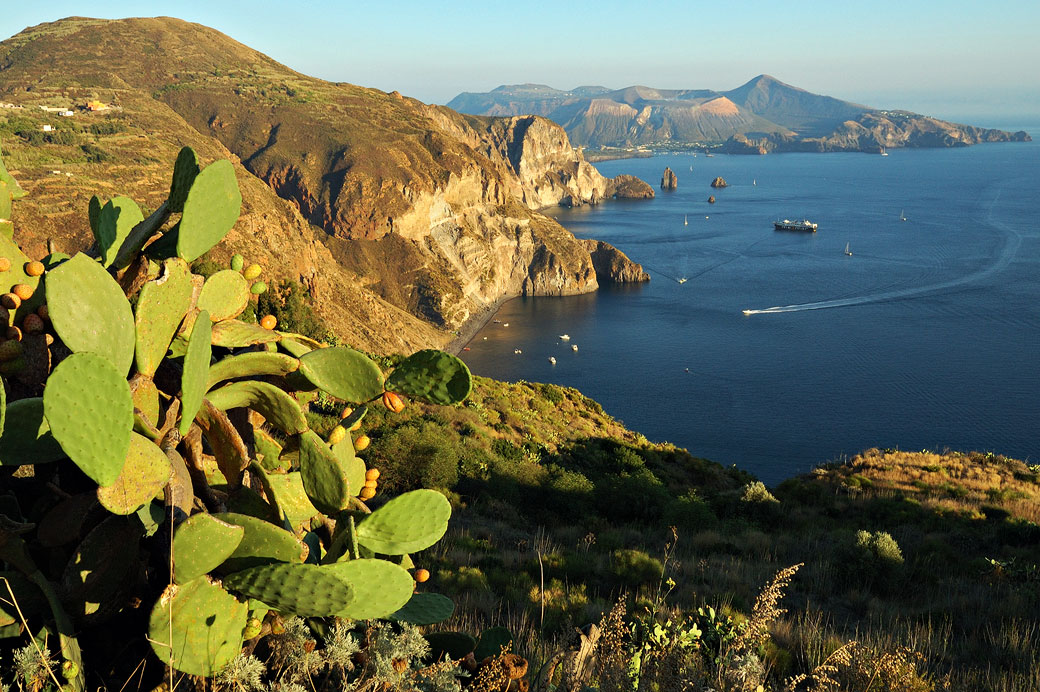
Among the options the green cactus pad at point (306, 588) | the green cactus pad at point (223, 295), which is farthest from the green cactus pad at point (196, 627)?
the green cactus pad at point (223, 295)

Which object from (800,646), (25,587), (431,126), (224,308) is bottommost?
(800,646)

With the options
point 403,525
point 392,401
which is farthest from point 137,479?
point 403,525

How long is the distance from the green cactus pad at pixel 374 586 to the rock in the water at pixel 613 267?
118981 mm

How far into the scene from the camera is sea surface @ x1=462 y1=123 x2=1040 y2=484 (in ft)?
202

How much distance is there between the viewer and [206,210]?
9.12ft

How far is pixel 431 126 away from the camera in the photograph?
137375mm

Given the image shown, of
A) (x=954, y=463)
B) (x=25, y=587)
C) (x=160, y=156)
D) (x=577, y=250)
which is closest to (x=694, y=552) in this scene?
(x=25, y=587)

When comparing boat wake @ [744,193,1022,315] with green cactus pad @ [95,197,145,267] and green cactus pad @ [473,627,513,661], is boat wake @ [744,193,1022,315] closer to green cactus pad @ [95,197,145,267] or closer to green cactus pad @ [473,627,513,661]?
green cactus pad @ [473,627,513,661]

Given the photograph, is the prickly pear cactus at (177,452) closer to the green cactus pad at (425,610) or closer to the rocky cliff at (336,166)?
the green cactus pad at (425,610)

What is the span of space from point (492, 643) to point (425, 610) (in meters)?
0.49

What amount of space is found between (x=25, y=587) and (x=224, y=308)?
1.36 meters

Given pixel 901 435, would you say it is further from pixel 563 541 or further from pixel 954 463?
pixel 563 541

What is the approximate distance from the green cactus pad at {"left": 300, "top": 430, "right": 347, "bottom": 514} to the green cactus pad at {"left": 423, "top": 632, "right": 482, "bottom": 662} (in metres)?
1.12

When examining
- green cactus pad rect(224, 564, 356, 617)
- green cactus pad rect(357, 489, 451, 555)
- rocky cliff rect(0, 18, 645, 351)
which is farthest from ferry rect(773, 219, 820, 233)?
green cactus pad rect(224, 564, 356, 617)
